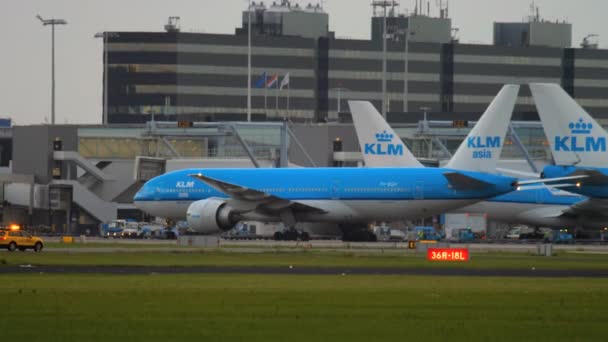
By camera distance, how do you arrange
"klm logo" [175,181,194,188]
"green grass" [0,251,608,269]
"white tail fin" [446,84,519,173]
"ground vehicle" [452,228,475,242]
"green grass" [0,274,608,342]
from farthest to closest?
1. "ground vehicle" [452,228,475,242]
2. "klm logo" [175,181,194,188]
3. "white tail fin" [446,84,519,173]
4. "green grass" [0,251,608,269]
5. "green grass" [0,274,608,342]

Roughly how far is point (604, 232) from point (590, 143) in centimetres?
3171

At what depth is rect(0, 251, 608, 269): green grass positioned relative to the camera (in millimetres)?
55438

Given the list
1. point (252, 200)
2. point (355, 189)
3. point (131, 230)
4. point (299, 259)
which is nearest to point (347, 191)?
point (355, 189)

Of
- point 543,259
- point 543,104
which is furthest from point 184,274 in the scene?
point 543,104

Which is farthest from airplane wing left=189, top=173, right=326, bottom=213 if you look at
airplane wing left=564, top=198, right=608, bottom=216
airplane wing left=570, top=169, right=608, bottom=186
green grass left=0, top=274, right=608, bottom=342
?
green grass left=0, top=274, right=608, bottom=342

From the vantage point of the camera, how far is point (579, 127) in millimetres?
67438

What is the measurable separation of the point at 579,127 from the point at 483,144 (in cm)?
1839

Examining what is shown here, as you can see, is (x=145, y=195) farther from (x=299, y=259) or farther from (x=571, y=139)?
(x=299, y=259)

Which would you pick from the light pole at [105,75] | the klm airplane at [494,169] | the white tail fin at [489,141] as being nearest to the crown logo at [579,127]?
the klm airplane at [494,169]

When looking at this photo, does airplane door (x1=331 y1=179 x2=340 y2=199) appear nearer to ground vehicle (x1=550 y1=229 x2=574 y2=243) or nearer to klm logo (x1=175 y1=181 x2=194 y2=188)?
klm logo (x1=175 y1=181 x2=194 y2=188)

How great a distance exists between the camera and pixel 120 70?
196125 mm

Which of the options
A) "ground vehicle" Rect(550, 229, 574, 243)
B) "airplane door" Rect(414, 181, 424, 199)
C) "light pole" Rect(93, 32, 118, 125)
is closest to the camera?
"airplane door" Rect(414, 181, 424, 199)

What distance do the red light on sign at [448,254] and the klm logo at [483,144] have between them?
25.0 m

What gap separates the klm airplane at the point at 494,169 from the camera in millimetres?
85750
